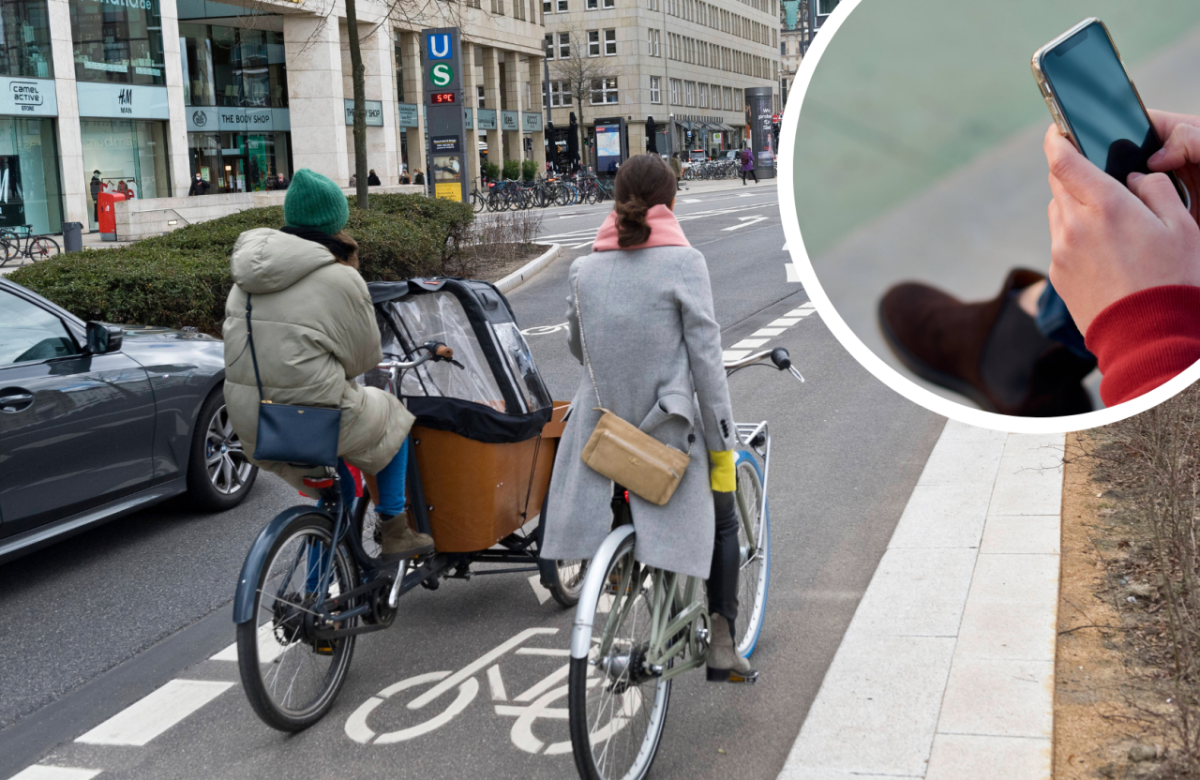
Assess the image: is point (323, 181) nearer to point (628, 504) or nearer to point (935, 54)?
point (628, 504)

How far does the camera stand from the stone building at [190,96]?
3266cm

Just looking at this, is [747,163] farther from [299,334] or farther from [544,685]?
[299,334]

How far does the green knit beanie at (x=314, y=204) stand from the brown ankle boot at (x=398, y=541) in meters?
1.08

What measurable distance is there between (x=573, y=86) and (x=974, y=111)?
73.4 meters

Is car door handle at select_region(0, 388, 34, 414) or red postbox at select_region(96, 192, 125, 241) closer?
car door handle at select_region(0, 388, 34, 414)

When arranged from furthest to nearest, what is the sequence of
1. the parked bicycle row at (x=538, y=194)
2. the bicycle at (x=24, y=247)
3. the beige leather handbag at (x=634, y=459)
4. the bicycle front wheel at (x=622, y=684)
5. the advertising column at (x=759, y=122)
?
the advertising column at (x=759, y=122) → the parked bicycle row at (x=538, y=194) → the bicycle at (x=24, y=247) → the beige leather handbag at (x=634, y=459) → the bicycle front wheel at (x=622, y=684)

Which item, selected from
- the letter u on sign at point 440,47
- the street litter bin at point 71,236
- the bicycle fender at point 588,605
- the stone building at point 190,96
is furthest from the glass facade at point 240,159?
the bicycle fender at point 588,605

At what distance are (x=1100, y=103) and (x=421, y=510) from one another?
406 centimetres

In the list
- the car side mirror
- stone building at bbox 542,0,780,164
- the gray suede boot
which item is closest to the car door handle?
the car side mirror

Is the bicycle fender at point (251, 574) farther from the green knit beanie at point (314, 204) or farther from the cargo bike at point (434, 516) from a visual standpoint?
the green knit beanie at point (314, 204)

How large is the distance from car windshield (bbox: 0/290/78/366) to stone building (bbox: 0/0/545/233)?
20604 mm

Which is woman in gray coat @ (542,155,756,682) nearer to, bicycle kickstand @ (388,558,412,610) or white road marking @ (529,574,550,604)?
bicycle kickstand @ (388,558,412,610)

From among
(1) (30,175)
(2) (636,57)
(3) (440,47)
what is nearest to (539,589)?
(3) (440,47)

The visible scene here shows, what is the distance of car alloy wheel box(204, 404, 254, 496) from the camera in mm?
6793
